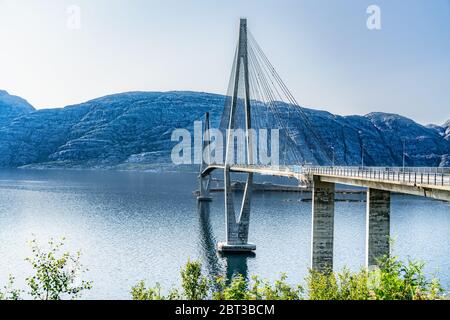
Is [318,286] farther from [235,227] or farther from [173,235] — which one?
[173,235]

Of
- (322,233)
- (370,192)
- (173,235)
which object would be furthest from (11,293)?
(173,235)

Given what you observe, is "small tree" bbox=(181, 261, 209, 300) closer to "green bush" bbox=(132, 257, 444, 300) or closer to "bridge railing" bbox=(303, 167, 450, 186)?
"green bush" bbox=(132, 257, 444, 300)

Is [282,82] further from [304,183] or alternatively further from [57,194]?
[57,194]

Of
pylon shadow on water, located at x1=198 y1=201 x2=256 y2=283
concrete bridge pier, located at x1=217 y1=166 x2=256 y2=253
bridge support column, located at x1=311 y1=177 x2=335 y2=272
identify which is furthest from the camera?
concrete bridge pier, located at x1=217 y1=166 x2=256 y2=253

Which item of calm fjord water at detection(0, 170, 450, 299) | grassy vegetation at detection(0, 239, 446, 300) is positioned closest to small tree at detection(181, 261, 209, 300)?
grassy vegetation at detection(0, 239, 446, 300)
